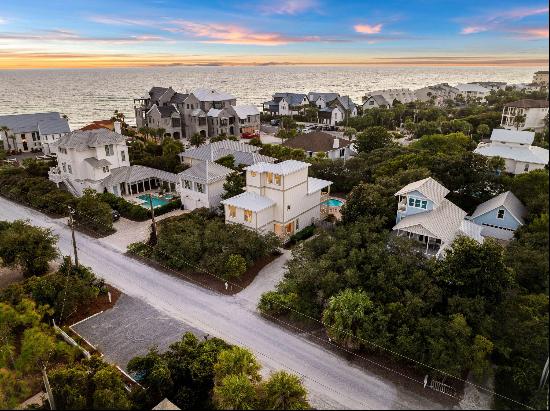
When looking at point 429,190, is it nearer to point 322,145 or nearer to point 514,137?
point 514,137

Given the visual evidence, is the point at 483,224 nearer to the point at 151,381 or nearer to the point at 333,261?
the point at 333,261

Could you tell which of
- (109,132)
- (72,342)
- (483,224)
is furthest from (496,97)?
(72,342)

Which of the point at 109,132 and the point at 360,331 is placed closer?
the point at 360,331

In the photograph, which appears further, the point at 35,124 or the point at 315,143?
the point at 35,124

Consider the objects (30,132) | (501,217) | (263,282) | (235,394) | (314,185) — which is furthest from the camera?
(30,132)

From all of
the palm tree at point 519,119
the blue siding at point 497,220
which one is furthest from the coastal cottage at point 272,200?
the palm tree at point 519,119

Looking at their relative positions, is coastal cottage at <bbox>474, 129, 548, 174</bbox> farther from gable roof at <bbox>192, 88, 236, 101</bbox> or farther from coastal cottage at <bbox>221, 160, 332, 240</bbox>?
gable roof at <bbox>192, 88, 236, 101</bbox>

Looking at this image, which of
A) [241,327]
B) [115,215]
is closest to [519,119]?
[241,327]
